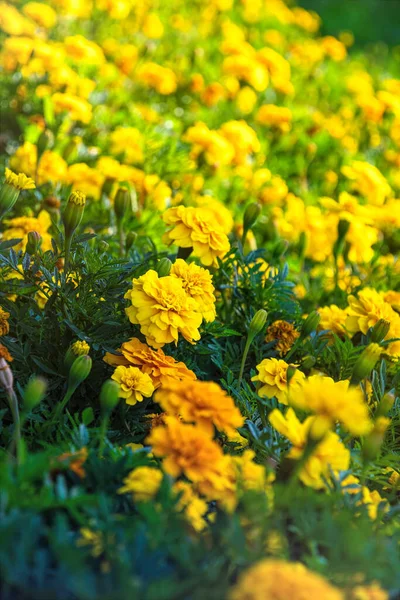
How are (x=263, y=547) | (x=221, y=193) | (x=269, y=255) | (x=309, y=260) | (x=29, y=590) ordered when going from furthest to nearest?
(x=221, y=193) → (x=309, y=260) → (x=269, y=255) → (x=263, y=547) → (x=29, y=590)

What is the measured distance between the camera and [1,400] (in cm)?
157

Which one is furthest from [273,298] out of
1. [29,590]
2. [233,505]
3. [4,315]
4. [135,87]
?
[135,87]

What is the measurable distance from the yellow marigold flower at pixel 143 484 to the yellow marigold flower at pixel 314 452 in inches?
8.5

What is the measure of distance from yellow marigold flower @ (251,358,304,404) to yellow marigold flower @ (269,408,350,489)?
0.32m

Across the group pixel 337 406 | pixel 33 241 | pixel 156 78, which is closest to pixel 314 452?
pixel 337 406

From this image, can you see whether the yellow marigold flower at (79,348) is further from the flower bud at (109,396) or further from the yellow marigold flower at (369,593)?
the yellow marigold flower at (369,593)

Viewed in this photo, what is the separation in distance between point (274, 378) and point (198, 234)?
389 mm

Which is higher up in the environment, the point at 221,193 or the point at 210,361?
the point at 210,361

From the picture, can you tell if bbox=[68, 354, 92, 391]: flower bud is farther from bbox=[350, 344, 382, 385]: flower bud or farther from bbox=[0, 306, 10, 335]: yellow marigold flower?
bbox=[350, 344, 382, 385]: flower bud

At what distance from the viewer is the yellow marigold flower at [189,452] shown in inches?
43.7

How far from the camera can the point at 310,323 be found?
1.73m

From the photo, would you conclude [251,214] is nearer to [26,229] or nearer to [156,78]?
[26,229]

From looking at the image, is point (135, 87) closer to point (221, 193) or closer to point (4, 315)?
point (221, 193)

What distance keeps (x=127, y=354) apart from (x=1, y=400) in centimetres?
29
